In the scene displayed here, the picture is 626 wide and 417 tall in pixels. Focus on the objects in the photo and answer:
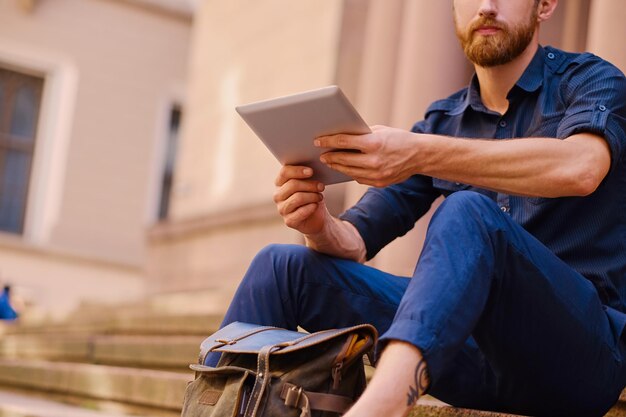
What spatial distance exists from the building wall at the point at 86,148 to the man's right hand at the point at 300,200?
1206cm

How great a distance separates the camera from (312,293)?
7.42 ft

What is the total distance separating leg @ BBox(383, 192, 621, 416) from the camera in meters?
1.71

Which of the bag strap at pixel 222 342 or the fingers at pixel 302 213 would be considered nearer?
the bag strap at pixel 222 342

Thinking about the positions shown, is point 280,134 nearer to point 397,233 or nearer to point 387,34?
point 397,233

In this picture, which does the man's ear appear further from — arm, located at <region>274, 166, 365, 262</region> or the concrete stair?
the concrete stair

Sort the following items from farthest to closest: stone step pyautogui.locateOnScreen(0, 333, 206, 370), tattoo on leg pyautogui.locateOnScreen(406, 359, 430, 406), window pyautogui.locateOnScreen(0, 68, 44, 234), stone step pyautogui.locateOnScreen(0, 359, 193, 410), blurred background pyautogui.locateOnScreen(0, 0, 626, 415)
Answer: window pyautogui.locateOnScreen(0, 68, 44, 234), blurred background pyautogui.locateOnScreen(0, 0, 626, 415), stone step pyautogui.locateOnScreen(0, 333, 206, 370), stone step pyautogui.locateOnScreen(0, 359, 193, 410), tattoo on leg pyautogui.locateOnScreen(406, 359, 430, 406)

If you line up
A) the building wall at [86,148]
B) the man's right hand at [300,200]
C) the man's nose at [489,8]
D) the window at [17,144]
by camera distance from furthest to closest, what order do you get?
the window at [17,144] → the building wall at [86,148] → the man's nose at [489,8] → the man's right hand at [300,200]

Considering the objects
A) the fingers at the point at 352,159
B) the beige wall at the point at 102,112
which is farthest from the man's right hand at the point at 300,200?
the beige wall at the point at 102,112

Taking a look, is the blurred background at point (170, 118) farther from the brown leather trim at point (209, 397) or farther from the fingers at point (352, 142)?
the brown leather trim at point (209, 397)

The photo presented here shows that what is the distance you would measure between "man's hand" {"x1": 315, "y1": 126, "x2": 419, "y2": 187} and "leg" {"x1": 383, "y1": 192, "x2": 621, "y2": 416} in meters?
0.15

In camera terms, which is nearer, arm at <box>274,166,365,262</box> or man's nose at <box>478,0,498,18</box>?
arm at <box>274,166,365,262</box>

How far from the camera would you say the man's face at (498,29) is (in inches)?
92.7

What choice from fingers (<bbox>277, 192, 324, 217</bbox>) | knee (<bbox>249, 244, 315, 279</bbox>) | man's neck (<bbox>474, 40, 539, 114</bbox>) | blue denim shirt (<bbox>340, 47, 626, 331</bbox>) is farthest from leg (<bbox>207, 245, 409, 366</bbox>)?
man's neck (<bbox>474, 40, 539, 114</bbox>)

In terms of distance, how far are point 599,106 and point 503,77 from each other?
1.23ft
